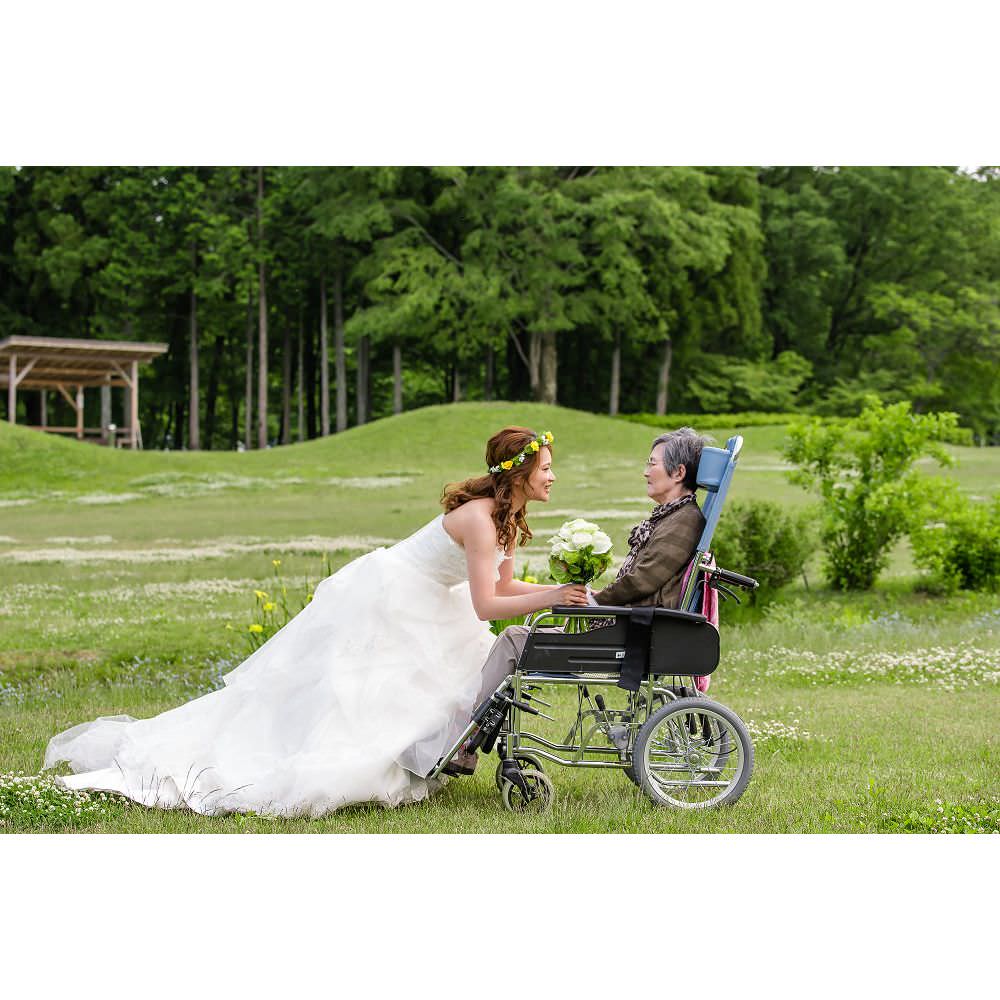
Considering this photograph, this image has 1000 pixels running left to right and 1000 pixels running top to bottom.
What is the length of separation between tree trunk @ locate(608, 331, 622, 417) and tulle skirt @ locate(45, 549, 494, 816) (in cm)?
1378

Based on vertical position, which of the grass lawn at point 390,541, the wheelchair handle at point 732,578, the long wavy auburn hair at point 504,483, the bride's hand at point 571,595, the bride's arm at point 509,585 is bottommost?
the grass lawn at point 390,541

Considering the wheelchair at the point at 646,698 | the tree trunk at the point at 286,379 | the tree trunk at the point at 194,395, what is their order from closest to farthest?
the wheelchair at the point at 646,698 < the tree trunk at the point at 194,395 < the tree trunk at the point at 286,379

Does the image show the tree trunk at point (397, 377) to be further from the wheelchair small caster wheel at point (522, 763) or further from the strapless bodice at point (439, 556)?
the wheelchair small caster wheel at point (522, 763)

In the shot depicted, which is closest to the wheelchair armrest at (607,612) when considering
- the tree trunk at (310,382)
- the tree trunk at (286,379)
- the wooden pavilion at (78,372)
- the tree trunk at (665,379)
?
the wooden pavilion at (78,372)

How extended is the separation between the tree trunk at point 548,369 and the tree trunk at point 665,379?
5.64ft

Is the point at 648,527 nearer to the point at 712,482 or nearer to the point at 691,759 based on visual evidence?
the point at 712,482

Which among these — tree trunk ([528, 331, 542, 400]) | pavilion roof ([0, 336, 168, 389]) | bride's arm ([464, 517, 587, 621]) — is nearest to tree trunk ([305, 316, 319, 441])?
pavilion roof ([0, 336, 168, 389])

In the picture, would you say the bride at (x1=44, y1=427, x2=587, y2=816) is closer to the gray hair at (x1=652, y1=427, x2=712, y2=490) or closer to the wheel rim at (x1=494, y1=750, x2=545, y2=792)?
the wheel rim at (x1=494, y1=750, x2=545, y2=792)

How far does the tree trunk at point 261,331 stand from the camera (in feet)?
54.7

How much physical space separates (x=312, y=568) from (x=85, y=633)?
3.35 meters

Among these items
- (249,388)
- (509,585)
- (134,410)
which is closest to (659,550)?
(509,585)

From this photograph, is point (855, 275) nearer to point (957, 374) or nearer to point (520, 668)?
point (957, 374)

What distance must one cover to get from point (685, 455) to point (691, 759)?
107 cm

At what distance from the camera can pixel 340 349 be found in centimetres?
1783
